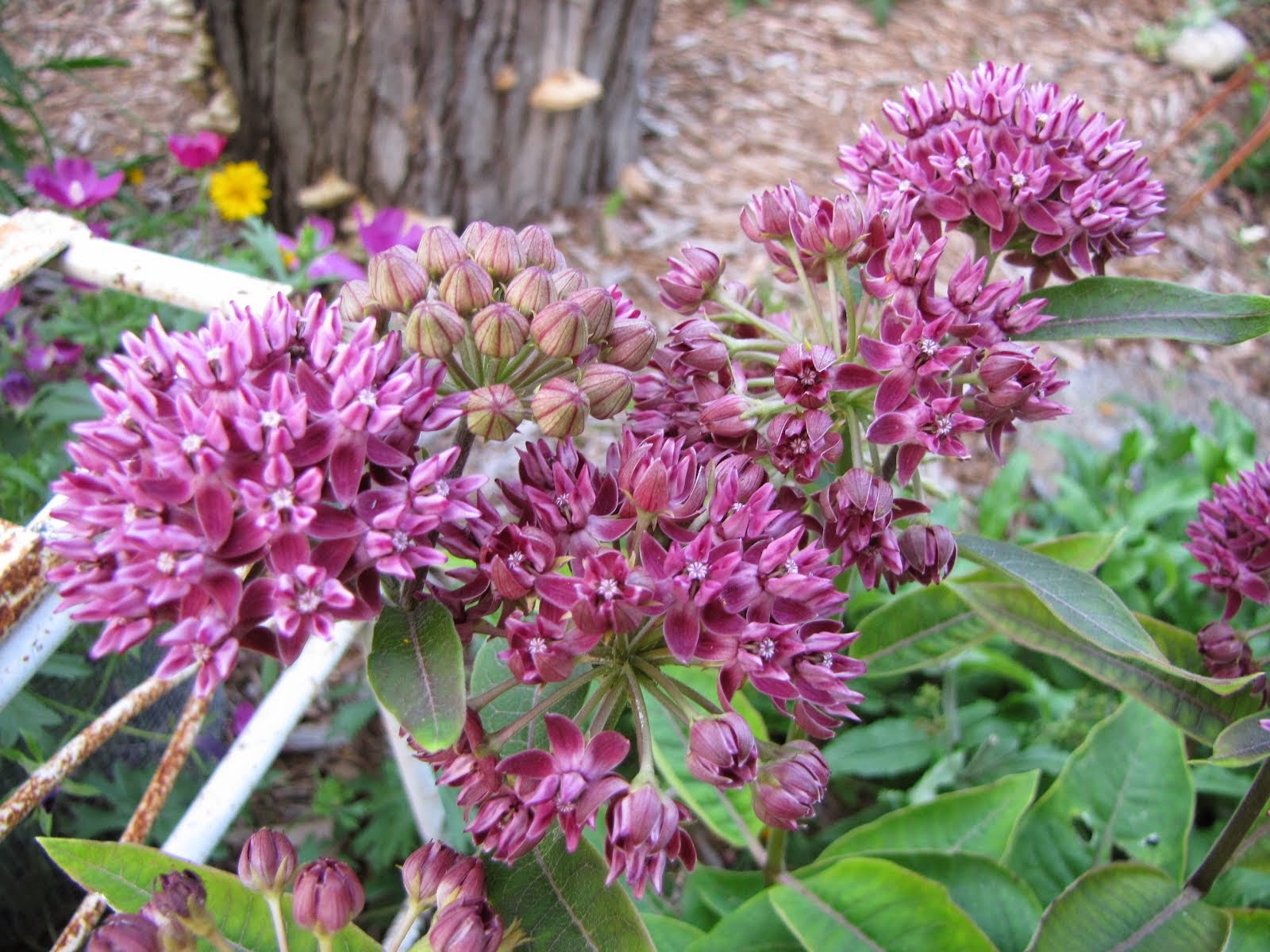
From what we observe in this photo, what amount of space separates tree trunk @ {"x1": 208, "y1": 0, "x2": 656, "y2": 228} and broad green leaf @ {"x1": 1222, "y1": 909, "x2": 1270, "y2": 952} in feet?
8.45

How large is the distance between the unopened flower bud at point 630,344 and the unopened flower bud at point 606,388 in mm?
23

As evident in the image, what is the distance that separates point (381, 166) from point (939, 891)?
2.49m

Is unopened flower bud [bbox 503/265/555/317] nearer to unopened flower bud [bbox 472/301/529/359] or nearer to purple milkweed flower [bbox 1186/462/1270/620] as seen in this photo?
unopened flower bud [bbox 472/301/529/359]

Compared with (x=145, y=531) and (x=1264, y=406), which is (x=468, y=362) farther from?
(x=1264, y=406)

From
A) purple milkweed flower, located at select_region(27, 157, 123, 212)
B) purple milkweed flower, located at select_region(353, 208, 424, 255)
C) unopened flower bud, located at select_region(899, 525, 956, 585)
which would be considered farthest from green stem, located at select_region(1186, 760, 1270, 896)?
purple milkweed flower, located at select_region(27, 157, 123, 212)

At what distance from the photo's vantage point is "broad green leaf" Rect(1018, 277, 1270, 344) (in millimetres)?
1032

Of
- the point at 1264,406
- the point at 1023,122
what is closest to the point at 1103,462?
the point at 1264,406

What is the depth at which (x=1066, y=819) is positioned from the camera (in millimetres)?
1570

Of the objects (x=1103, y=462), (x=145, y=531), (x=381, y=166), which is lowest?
(x=1103, y=462)

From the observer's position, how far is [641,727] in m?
0.85

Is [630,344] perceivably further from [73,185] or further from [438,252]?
[73,185]

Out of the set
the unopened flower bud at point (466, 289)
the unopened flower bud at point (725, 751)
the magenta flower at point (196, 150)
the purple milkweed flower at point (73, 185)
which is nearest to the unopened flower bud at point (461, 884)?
the unopened flower bud at point (725, 751)

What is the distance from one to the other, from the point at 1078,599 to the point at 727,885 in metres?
0.79

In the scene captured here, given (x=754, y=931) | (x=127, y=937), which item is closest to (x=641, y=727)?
(x=127, y=937)
